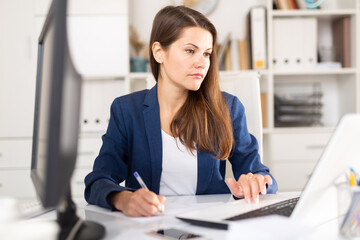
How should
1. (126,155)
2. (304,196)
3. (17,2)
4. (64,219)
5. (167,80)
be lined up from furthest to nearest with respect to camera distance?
(17,2) < (167,80) < (126,155) < (64,219) < (304,196)

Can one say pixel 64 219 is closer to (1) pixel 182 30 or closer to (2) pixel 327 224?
(2) pixel 327 224

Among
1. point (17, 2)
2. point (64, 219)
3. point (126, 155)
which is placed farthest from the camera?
point (17, 2)

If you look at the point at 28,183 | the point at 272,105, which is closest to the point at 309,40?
the point at 272,105

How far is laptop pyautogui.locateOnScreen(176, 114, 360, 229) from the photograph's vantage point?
68 cm

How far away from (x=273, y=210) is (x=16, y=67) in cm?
246

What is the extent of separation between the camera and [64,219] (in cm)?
83

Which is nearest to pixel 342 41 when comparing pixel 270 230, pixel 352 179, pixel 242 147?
pixel 242 147

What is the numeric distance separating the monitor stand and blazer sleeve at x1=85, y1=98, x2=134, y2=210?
0.21 metres

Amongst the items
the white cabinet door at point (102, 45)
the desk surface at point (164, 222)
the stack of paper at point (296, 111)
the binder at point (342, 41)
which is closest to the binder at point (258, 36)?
the stack of paper at point (296, 111)

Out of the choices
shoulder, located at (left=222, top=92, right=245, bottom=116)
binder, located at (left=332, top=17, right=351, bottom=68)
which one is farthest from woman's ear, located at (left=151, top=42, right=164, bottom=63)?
binder, located at (left=332, top=17, right=351, bottom=68)

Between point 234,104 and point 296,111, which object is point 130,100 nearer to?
point 234,104

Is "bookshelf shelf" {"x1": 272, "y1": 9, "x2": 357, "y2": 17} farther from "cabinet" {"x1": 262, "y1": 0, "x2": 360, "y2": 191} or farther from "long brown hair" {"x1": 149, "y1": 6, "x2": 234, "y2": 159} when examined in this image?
"long brown hair" {"x1": 149, "y1": 6, "x2": 234, "y2": 159}

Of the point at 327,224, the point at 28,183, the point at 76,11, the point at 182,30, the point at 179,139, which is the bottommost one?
the point at 28,183

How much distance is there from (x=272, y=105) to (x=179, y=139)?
1.64 m
